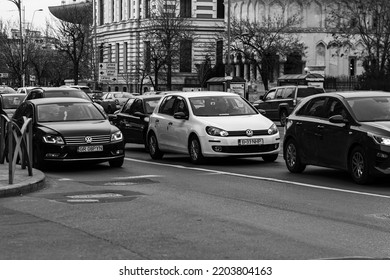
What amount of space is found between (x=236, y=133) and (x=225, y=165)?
0.84m

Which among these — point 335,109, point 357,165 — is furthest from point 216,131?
point 357,165

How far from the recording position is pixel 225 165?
63.4ft

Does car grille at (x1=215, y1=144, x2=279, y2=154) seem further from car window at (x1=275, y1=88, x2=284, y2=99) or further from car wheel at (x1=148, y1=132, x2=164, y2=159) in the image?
car window at (x1=275, y1=88, x2=284, y2=99)

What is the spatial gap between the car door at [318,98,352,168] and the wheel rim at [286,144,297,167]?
1.11m

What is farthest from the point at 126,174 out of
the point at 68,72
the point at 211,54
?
the point at 68,72

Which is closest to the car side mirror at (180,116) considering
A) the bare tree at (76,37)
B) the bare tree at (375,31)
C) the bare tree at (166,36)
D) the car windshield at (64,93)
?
the car windshield at (64,93)

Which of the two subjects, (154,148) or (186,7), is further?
(186,7)

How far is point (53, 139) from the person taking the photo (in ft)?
59.4

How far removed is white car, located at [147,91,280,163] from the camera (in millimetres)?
18906

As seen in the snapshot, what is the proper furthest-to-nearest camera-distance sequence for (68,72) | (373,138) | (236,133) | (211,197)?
(68,72) → (236,133) → (373,138) → (211,197)

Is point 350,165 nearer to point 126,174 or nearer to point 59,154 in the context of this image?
point 126,174

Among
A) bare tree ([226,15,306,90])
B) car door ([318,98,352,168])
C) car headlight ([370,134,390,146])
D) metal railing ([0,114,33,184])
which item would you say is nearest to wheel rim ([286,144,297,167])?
car door ([318,98,352,168])

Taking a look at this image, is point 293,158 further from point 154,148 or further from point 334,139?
point 154,148

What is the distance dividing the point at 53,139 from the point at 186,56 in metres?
81.0
